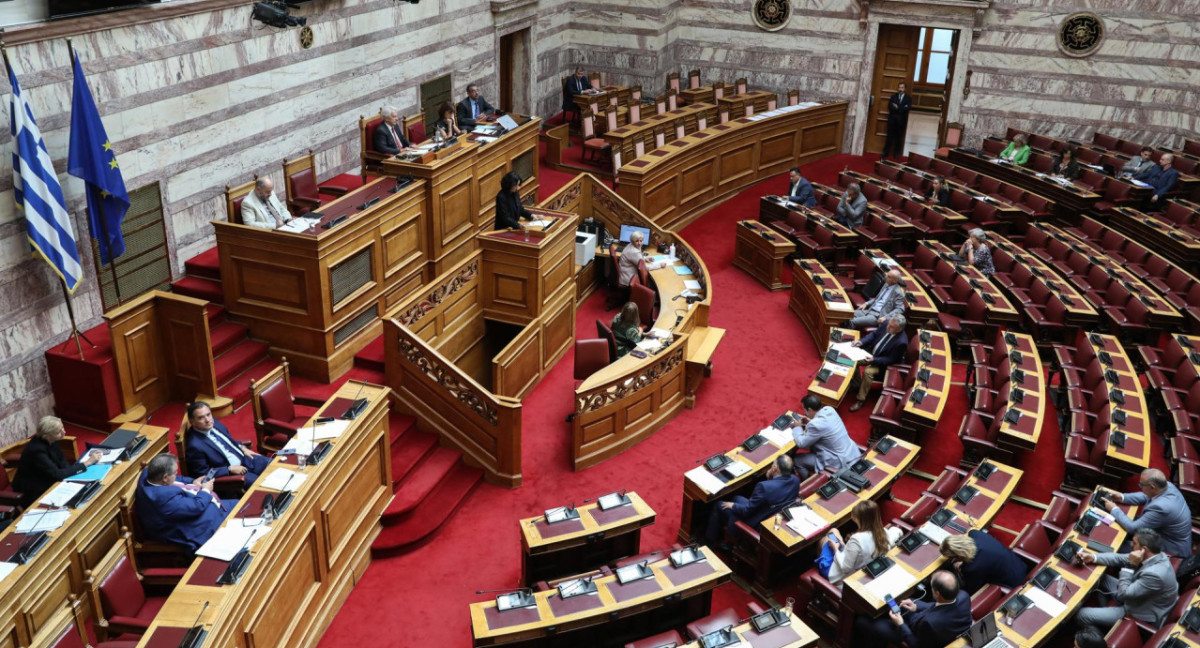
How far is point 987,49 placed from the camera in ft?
55.4

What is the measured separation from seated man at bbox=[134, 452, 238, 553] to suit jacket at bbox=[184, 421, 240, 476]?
57 centimetres

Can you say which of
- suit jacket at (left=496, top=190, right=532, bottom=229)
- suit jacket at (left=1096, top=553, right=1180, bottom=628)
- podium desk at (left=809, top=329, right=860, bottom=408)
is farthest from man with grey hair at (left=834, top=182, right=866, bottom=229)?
suit jacket at (left=1096, top=553, right=1180, bottom=628)

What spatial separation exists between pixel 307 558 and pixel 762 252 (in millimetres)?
8199

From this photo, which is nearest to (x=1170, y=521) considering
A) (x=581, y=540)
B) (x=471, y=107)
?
(x=581, y=540)

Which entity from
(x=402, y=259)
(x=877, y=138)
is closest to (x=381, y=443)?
(x=402, y=259)

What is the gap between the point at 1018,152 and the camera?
612 inches

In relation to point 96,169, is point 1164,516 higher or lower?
lower

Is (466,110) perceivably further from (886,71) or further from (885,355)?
(886,71)

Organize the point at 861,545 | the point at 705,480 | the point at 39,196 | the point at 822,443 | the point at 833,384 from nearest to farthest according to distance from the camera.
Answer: the point at 861,545 < the point at 39,196 < the point at 705,480 < the point at 822,443 < the point at 833,384

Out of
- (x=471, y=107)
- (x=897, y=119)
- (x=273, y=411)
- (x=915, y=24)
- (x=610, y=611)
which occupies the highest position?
(x=915, y=24)

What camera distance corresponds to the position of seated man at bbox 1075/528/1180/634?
21.1 ft

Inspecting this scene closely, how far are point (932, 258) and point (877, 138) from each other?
665cm

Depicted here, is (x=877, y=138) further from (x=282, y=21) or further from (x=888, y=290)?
(x=282, y=21)

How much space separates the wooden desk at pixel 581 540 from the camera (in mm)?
7074
